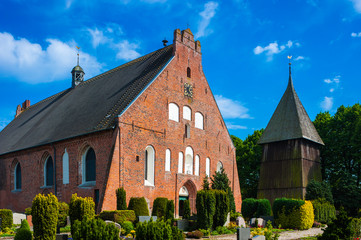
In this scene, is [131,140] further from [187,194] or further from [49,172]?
[49,172]

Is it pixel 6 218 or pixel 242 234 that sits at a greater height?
pixel 242 234

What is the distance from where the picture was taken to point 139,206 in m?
26.3

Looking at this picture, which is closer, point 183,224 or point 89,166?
point 183,224

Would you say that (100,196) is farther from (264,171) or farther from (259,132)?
(259,132)

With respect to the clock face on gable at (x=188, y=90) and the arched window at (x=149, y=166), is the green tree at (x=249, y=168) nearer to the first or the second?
the clock face on gable at (x=188, y=90)

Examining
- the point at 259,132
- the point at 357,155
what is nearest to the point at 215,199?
the point at 357,155

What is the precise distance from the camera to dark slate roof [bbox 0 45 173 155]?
99.3 ft

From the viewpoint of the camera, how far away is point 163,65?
31656mm

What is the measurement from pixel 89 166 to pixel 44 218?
1372 centimetres

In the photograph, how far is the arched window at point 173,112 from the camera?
31.7 meters

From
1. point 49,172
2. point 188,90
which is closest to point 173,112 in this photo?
point 188,90

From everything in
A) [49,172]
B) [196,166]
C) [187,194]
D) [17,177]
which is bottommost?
[187,194]

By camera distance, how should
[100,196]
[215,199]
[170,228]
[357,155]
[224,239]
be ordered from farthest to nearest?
[357,155] → [100,196] → [215,199] → [224,239] → [170,228]

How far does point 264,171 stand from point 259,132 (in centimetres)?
1115
